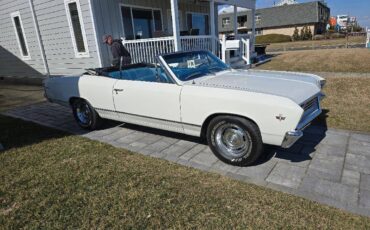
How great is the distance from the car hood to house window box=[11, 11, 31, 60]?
11935 mm

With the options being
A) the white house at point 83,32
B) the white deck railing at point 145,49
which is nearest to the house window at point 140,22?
the white house at point 83,32

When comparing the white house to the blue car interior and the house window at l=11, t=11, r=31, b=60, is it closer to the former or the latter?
the house window at l=11, t=11, r=31, b=60

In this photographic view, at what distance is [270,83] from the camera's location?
3730 mm

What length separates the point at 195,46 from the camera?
34.6ft

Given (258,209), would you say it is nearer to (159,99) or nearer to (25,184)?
(159,99)

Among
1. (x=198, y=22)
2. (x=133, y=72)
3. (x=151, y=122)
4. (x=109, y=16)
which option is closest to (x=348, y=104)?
(x=151, y=122)

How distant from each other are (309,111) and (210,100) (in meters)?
1.32

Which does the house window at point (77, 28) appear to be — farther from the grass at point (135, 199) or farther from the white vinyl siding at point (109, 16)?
the grass at point (135, 199)

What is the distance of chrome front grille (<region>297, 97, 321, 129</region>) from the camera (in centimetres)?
335

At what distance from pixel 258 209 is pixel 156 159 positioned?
68.2 inches

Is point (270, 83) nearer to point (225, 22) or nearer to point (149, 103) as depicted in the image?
point (149, 103)

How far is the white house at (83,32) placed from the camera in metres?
9.75

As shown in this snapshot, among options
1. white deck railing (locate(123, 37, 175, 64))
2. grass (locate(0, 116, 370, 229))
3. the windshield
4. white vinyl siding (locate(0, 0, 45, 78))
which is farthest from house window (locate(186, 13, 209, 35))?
grass (locate(0, 116, 370, 229))

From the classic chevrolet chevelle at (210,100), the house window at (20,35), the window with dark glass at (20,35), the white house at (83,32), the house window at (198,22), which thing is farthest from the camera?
the house window at (198,22)
